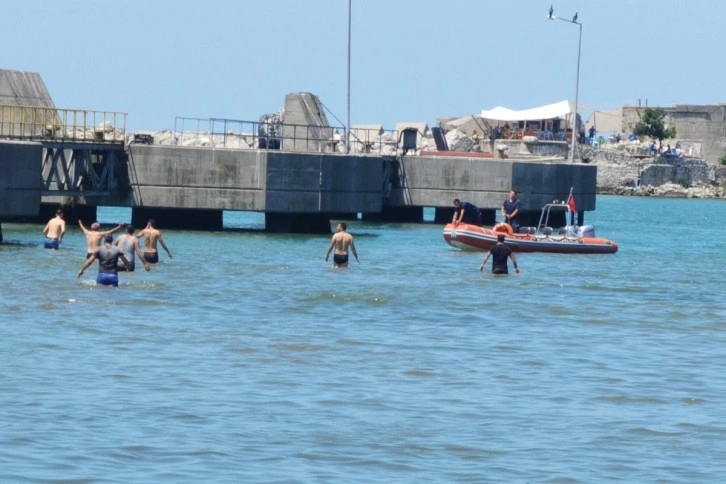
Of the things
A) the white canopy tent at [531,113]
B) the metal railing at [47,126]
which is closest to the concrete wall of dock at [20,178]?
the metal railing at [47,126]

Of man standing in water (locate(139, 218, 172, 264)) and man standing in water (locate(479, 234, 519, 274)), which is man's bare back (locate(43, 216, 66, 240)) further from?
man standing in water (locate(479, 234, 519, 274))

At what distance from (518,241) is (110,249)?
16495 mm

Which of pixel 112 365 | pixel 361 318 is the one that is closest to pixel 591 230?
pixel 361 318

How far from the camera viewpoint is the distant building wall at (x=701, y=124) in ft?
425

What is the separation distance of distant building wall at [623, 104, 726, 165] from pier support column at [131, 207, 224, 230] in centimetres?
8695

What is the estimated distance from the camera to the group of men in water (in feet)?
81.5

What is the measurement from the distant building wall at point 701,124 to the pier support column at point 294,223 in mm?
86590

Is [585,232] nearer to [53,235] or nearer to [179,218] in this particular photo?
[179,218]

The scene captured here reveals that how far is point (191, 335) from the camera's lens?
20594 mm

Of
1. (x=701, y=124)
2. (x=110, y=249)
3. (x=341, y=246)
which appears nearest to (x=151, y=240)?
(x=341, y=246)

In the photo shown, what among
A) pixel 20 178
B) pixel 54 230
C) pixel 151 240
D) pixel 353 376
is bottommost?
pixel 353 376

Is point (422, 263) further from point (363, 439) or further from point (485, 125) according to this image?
point (485, 125)

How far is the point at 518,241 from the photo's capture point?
39.2 m

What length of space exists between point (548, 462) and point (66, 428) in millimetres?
4228
